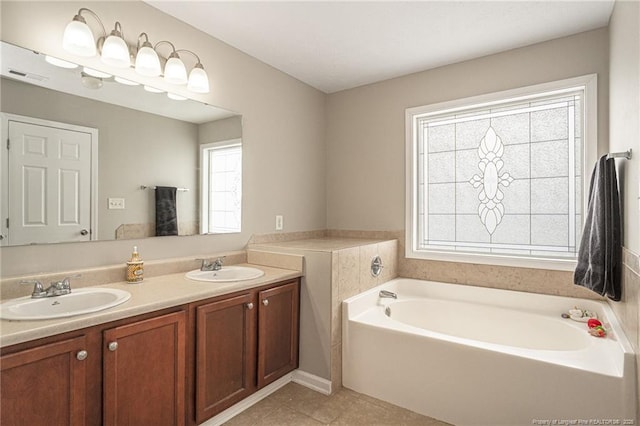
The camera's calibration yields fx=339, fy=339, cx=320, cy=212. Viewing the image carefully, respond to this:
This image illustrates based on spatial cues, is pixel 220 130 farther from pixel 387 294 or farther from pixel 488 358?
pixel 488 358

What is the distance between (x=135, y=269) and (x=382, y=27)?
219 centimetres

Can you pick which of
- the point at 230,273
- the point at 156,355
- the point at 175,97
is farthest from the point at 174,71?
the point at 156,355

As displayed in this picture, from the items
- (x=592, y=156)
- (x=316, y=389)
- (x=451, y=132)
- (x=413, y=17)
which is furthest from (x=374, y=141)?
(x=316, y=389)

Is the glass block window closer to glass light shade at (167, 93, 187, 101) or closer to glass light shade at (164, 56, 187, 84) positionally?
glass light shade at (167, 93, 187, 101)

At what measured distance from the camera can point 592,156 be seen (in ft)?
7.53

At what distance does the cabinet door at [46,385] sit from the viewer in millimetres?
1158

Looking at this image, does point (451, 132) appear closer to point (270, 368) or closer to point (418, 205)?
point (418, 205)

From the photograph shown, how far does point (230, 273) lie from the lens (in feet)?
7.78

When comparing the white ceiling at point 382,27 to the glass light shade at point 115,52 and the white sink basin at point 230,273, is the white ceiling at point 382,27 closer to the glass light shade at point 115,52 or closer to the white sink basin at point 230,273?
the glass light shade at point 115,52

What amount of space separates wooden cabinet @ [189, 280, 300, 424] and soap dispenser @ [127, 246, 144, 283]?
0.43 meters

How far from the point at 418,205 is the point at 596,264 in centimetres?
144

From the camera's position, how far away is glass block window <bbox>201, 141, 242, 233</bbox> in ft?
7.84

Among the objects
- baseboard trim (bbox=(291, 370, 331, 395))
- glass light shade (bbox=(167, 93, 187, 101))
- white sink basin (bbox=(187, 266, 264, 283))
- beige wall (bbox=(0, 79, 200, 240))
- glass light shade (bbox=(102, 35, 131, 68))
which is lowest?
baseboard trim (bbox=(291, 370, 331, 395))

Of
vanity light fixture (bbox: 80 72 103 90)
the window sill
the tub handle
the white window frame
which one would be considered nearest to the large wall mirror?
vanity light fixture (bbox: 80 72 103 90)
